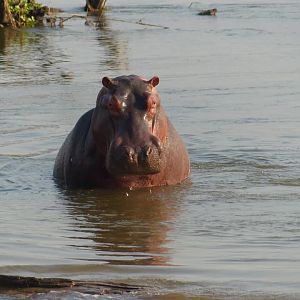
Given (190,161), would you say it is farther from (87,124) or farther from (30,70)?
(30,70)

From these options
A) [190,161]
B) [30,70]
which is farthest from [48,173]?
[30,70]

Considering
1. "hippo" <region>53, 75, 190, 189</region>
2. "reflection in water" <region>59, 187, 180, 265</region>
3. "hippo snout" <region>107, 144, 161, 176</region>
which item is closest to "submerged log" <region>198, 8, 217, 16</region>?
"hippo" <region>53, 75, 190, 189</region>

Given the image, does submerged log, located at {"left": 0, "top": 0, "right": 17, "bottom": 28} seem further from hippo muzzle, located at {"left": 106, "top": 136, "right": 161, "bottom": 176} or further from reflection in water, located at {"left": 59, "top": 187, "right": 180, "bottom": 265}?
hippo muzzle, located at {"left": 106, "top": 136, "right": 161, "bottom": 176}

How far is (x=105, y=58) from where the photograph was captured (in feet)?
58.4

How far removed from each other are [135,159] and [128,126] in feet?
0.98

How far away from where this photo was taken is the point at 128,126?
7.56 metres

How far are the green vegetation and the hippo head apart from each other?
17780 millimetres

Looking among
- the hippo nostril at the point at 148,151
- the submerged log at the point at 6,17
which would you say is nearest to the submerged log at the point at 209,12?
the submerged log at the point at 6,17

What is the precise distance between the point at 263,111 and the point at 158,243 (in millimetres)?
5821

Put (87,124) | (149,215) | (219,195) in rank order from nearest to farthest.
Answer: (149,215), (219,195), (87,124)

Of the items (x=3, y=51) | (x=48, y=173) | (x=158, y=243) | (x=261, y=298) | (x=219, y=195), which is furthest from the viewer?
(x=3, y=51)

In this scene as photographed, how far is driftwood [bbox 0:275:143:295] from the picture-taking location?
15.3 ft

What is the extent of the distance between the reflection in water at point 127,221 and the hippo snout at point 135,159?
0.87ft

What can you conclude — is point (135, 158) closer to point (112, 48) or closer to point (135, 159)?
point (135, 159)
